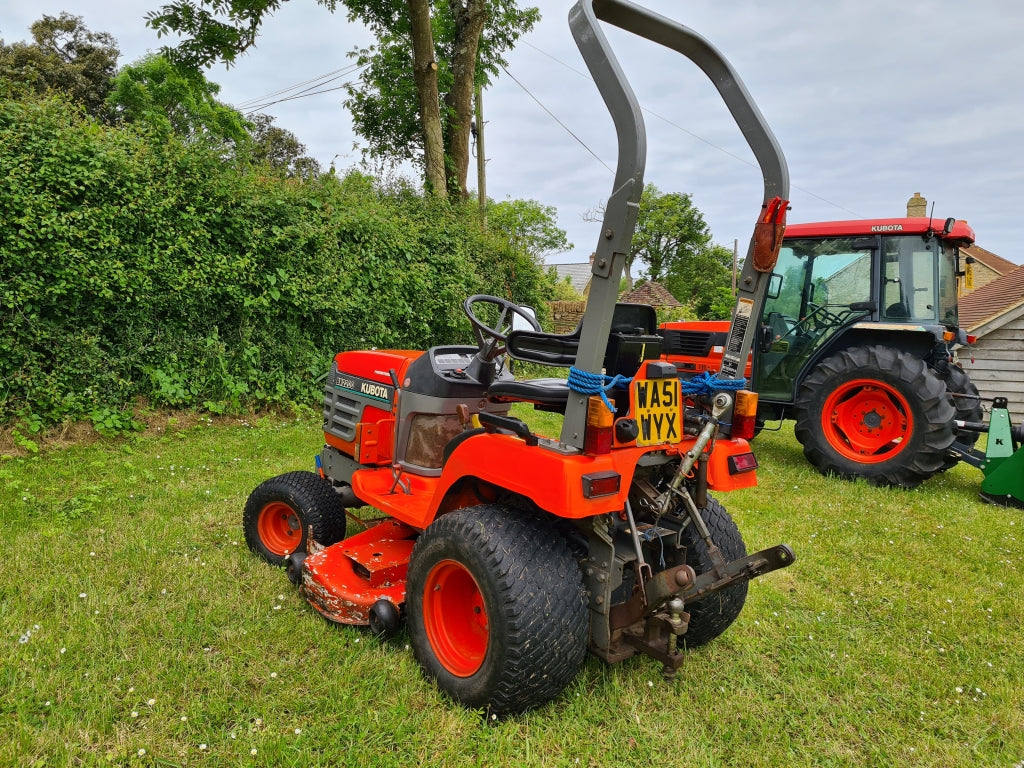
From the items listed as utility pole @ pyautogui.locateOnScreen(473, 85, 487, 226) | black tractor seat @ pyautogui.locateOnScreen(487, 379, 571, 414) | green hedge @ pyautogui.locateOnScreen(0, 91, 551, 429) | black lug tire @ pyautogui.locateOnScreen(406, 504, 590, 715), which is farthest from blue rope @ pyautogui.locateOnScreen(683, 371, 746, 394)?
utility pole @ pyautogui.locateOnScreen(473, 85, 487, 226)

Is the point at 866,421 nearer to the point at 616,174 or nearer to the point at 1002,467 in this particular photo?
the point at 1002,467

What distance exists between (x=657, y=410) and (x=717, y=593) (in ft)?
2.89

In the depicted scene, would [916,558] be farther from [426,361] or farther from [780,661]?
[426,361]

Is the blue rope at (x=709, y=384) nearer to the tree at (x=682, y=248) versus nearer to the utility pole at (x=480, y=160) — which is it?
the utility pole at (x=480, y=160)

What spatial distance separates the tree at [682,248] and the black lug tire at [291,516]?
37.7 m

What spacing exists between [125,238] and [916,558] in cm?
653

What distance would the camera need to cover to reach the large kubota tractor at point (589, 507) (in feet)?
6.70

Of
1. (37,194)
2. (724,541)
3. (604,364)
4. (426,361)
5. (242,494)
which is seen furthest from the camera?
(37,194)

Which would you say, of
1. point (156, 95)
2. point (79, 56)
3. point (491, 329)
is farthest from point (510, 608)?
point (79, 56)

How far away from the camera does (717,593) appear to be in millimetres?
2562

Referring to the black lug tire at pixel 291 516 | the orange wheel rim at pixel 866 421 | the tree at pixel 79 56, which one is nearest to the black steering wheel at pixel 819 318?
the orange wheel rim at pixel 866 421

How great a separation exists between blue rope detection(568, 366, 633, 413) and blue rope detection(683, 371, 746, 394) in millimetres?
494

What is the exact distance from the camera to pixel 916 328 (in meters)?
5.71

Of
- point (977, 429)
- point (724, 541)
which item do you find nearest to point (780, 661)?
point (724, 541)
